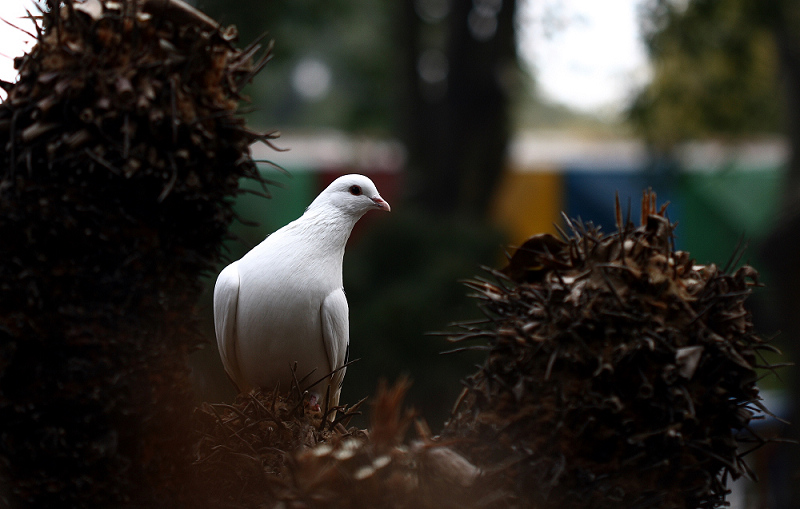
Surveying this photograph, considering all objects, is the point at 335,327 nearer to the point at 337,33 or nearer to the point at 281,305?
the point at 281,305

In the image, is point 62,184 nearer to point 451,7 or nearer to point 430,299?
point 430,299

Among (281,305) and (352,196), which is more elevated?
(352,196)

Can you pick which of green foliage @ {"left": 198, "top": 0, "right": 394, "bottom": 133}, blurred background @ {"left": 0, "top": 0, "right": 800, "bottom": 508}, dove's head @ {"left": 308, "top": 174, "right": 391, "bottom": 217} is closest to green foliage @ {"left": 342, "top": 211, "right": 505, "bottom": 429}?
blurred background @ {"left": 0, "top": 0, "right": 800, "bottom": 508}

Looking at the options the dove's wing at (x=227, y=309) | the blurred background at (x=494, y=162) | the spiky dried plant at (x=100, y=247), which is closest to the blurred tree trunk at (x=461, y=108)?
the blurred background at (x=494, y=162)

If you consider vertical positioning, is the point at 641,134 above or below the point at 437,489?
above

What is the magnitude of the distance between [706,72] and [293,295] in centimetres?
1097

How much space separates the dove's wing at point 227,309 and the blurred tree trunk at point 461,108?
850cm

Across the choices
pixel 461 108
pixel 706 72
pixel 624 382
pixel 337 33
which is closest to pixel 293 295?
pixel 624 382

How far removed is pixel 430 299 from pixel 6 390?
7014 millimetres

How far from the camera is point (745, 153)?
12.7 meters

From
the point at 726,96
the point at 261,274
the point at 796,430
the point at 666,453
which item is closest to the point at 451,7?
the point at 726,96

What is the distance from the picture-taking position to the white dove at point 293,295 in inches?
101

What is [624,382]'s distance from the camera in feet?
6.37

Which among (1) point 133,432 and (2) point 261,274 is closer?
(1) point 133,432
